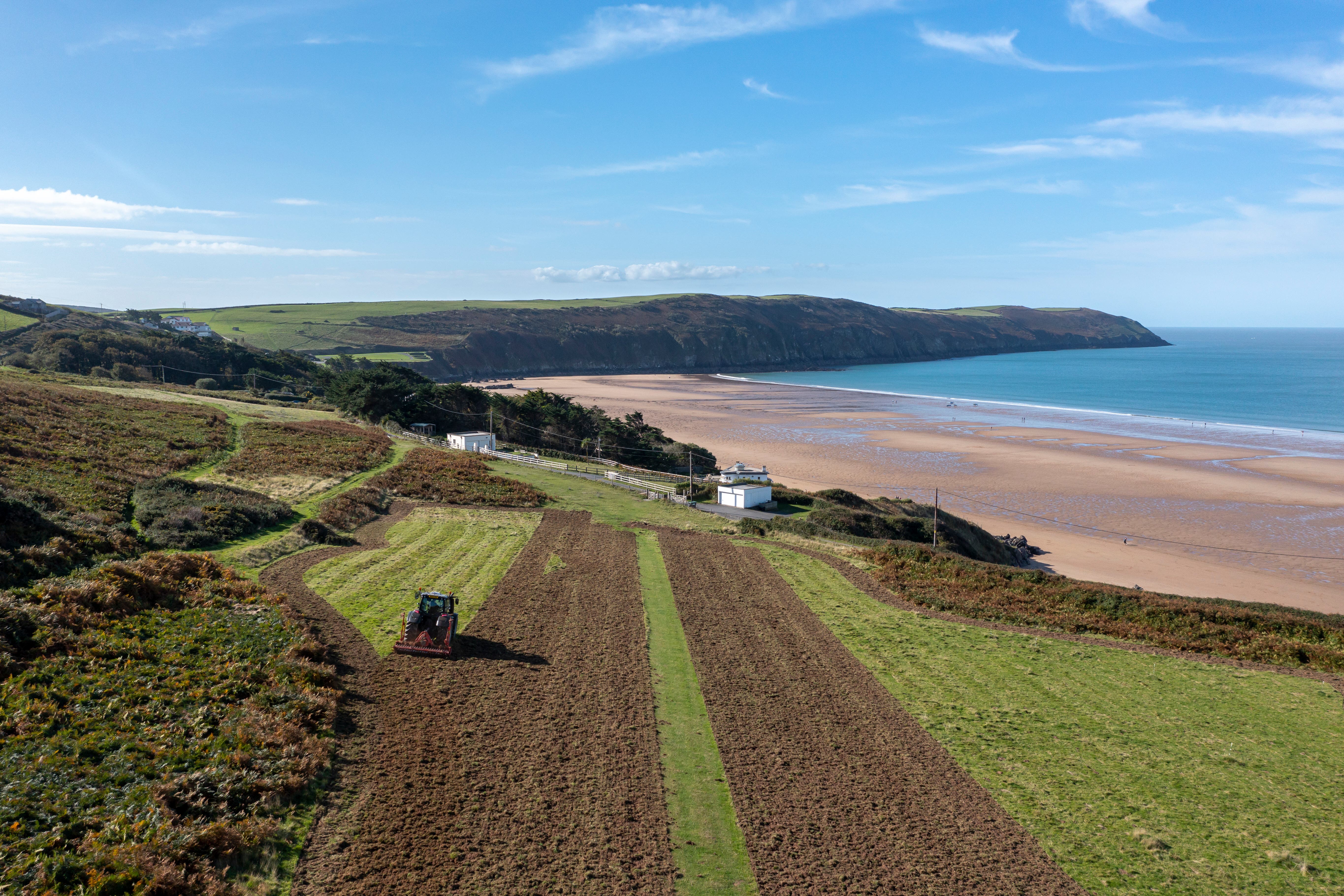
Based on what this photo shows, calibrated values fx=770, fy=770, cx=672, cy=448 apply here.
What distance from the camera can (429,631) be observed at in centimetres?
1844

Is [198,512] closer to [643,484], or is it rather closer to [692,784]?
[692,784]

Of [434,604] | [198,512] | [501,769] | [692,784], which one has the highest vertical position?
[198,512]

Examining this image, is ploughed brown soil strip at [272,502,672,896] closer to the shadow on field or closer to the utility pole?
the shadow on field

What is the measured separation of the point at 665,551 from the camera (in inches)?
1216

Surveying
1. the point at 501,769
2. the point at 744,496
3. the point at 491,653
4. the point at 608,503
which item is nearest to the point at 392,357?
the point at 608,503

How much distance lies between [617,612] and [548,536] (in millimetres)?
10295

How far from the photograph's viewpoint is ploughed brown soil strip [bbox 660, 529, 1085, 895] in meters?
11.1

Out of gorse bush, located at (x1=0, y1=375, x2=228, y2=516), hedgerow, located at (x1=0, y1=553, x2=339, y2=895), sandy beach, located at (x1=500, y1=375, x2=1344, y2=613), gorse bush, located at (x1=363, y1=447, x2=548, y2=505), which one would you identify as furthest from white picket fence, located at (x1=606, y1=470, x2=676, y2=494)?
hedgerow, located at (x1=0, y1=553, x2=339, y2=895)

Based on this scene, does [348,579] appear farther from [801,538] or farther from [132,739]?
[801,538]

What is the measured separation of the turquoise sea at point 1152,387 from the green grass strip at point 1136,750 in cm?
8790

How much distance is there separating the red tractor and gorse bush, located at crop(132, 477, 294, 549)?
10.8 meters

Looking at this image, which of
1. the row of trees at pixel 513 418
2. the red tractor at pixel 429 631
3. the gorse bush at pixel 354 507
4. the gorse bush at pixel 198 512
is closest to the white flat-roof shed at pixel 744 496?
the gorse bush at pixel 354 507

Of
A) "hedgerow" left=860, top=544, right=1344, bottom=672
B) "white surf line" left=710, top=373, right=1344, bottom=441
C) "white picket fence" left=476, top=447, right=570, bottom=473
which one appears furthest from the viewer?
"white surf line" left=710, top=373, right=1344, bottom=441

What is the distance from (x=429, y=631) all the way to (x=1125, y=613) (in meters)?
21.2
